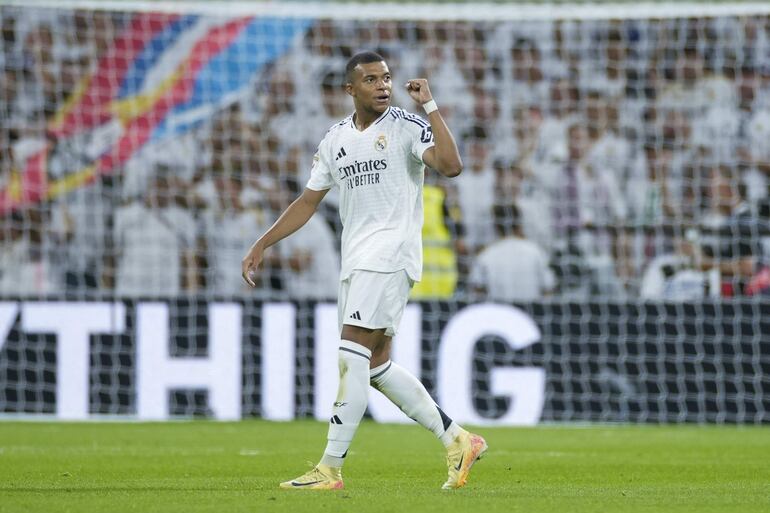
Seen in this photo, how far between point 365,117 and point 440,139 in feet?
1.80

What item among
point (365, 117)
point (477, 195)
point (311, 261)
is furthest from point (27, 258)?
point (365, 117)

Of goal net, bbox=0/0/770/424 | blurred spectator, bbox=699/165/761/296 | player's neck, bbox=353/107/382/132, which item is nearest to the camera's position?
player's neck, bbox=353/107/382/132

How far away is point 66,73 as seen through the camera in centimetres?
1611

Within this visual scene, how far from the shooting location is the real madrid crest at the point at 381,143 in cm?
647

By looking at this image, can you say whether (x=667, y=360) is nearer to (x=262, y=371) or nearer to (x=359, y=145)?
(x=262, y=371)

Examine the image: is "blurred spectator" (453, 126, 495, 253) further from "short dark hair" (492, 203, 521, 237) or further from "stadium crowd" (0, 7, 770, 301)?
"short dark hair" (492, 203, 521, 237)

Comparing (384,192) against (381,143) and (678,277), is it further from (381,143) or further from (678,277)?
(678,277)

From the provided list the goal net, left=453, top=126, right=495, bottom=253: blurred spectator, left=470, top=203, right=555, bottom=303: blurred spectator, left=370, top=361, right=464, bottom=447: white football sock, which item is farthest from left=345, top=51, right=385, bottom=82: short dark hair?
left=453, top=126, right=495, bottom=253: blurred spectator

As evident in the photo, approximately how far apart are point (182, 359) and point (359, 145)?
646cm

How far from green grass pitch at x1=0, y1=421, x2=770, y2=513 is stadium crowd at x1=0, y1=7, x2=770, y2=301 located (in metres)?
1.96

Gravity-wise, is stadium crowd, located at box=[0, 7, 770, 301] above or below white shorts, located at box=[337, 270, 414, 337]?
above

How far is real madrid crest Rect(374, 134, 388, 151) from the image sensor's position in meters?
6.47

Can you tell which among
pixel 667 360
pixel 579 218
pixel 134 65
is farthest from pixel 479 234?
pixel 134 65

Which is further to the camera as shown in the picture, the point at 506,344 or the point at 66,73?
the point at 66,73
